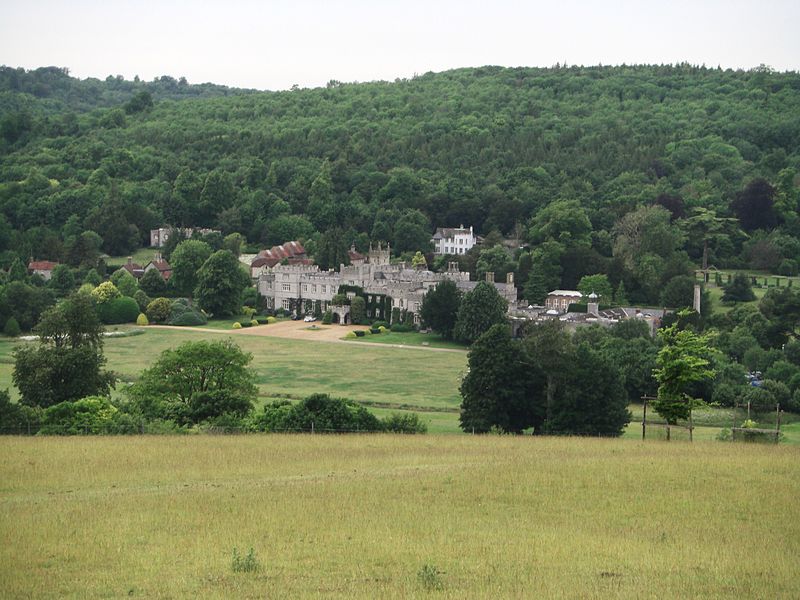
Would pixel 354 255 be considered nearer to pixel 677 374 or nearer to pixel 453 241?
pixel 453 241

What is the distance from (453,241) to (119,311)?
31444 millimetres

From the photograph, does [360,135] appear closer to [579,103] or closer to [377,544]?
[579,103]

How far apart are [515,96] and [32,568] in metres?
141

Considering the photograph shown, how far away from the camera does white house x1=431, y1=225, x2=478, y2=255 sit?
323 ft

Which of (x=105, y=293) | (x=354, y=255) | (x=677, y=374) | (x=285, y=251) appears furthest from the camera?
(x=285, y=251)

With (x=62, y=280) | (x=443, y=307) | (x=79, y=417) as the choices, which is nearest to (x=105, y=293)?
(x=62, y=280)

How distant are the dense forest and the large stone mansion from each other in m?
4.04

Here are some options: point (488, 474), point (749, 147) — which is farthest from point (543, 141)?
point (488, 474)

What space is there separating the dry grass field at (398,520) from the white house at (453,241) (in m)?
68.7

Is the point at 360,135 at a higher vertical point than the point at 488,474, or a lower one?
higher

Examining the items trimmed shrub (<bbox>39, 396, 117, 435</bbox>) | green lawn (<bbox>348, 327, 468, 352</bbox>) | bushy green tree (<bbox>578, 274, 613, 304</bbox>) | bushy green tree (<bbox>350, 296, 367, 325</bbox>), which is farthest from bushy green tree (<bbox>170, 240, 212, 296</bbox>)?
trimmed shrub (<bbox>39, 396, 117, 435</bbox>)

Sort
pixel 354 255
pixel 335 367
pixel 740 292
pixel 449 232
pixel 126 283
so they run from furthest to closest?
pixel 449 232 → pixel 354 255 → pixel 126 283 → pixel 740 292 → pixel 335 367

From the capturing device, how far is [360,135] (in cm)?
13588

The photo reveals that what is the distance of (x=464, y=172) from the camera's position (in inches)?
4464
